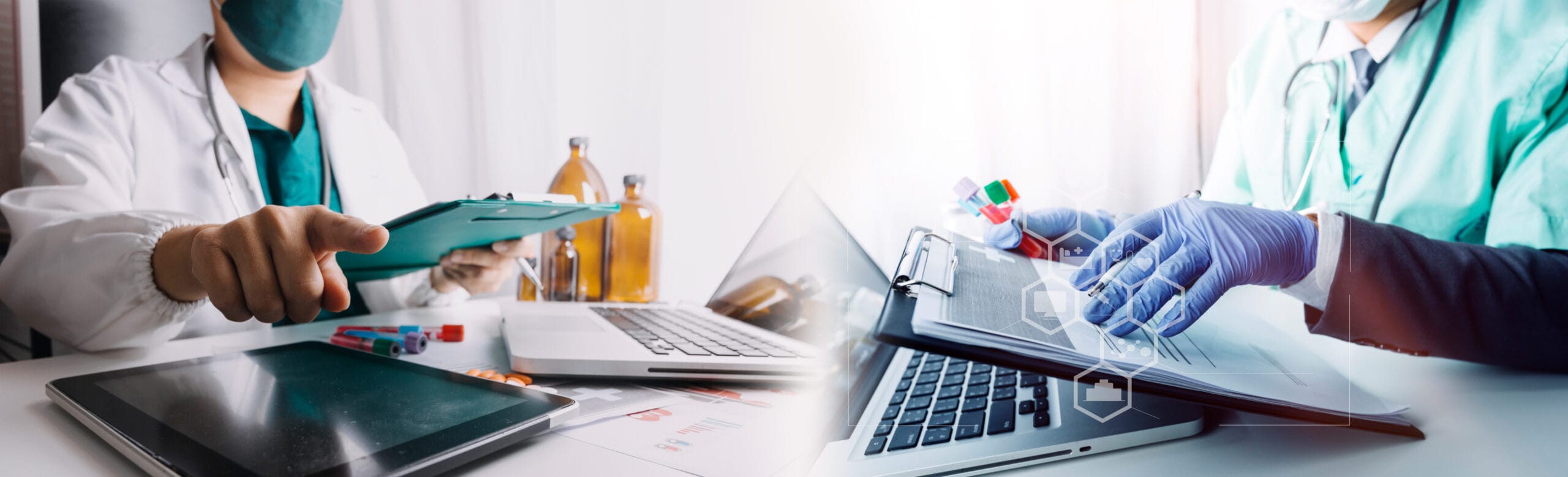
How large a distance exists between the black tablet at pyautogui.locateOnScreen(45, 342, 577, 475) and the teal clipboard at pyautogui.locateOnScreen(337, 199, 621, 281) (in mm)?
100

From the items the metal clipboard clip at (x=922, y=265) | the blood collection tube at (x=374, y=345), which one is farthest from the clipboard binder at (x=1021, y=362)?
the blood collection tube at (x=374, y=345)

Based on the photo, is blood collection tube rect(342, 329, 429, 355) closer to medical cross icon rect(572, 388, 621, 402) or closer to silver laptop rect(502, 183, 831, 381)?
silver laptop rect(502, 183, 831, 381)

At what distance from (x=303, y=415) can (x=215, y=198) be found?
0.77 m

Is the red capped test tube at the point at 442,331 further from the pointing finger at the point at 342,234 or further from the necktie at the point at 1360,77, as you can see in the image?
the necktie at the point at 1360,77

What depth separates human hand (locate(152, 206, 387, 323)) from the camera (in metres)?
0.41

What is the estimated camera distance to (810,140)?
0.53 meters

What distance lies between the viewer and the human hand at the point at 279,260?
41 cm

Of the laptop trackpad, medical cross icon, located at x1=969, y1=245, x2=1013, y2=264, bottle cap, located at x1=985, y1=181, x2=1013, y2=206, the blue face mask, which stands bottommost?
the laptop trackpad

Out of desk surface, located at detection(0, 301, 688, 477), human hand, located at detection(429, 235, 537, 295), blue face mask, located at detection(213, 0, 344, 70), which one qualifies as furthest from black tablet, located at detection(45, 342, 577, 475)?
blue face mask, located at detection(213, 0, 344, 70)

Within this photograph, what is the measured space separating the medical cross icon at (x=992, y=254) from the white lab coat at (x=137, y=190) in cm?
61

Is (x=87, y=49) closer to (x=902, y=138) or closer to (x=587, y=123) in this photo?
(x=587, y=123)

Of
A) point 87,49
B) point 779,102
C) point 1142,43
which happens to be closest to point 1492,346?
point 1142,43

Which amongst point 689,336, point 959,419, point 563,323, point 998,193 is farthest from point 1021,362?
point 563,323

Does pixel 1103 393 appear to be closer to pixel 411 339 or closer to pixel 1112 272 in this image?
pixel 1112 272
